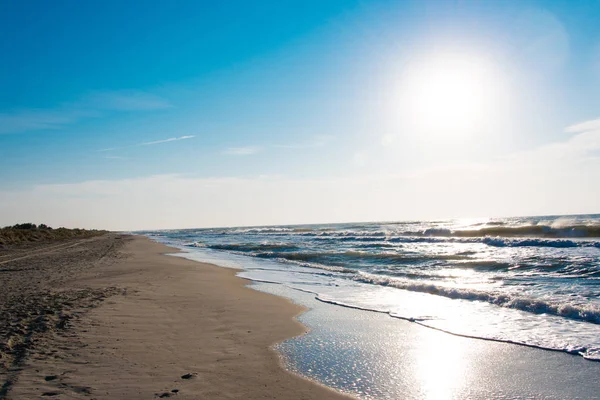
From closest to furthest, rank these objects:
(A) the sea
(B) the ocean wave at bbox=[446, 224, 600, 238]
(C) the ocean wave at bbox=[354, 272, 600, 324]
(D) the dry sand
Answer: (D) the dry sand, (A) the sea, (C) the ocean wave at bbox=[354, 272, 600, 324], (B) the ocean wave at bbox=[446, 224, 600, 238]

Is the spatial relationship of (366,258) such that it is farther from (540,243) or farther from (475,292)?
(540,243)

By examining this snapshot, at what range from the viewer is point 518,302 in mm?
9477

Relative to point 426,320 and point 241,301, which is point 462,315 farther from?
point 241,301

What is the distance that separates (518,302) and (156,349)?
813 cm

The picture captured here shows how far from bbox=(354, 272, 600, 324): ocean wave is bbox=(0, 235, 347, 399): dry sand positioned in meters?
4.55

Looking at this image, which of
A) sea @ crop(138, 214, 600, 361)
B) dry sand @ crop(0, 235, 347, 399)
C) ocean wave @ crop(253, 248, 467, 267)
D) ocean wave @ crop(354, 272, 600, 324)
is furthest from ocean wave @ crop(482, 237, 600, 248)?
dry sand @ crop(0, 235, 347, 399)

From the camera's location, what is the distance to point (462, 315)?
8.73m

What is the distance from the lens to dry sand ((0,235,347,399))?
14.8 ft

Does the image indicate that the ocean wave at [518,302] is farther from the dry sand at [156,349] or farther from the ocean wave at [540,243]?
the ocean wave at [540,243]

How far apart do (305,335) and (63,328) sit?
4.16 meters

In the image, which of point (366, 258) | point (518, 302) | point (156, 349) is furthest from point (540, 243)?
point (156, 349)

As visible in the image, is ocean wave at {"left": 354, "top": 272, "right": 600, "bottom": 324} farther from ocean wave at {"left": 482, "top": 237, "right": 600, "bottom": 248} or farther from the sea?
ocean wave at {"left": 482, "top": 237, "right": 600, "bottom": 248}

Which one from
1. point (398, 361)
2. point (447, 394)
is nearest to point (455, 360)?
point (398, 361)

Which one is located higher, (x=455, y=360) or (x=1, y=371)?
(x=1, y=371)
